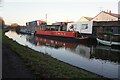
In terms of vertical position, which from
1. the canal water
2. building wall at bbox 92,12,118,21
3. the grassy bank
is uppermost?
building wall at bbox 92,12,118,21

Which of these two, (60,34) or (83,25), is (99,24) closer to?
(83,25)

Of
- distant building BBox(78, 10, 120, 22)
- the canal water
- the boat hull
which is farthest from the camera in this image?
distant building BBox(78, 10, 120, 22)

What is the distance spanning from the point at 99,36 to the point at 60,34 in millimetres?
11368

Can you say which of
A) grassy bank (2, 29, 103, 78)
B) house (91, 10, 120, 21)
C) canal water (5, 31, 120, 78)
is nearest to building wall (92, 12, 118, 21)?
house (91, 10, 120, 21)

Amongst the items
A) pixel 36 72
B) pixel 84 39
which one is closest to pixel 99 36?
pixel 84 39

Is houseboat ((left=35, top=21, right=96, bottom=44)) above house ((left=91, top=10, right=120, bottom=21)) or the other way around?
the other way around

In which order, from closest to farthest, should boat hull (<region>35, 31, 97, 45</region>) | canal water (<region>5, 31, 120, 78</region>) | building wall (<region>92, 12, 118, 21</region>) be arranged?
canal water (<region>5, 31, 120, 78</region>) → boat hull (<region>35, 31, 97, 45</region>) → building wall (<region>92, 12, 118, 21</region>)

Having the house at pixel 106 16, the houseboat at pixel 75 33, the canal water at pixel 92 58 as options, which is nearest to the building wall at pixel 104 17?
the house at pixel 106 16

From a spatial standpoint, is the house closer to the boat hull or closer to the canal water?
the boat hull

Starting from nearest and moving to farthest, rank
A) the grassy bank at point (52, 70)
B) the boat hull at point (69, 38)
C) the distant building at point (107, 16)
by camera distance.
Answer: the grassy bank at point (52, 70), the boat hull at point (69, 38), the distant building at point (107, 16)

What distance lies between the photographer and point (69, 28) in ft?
145

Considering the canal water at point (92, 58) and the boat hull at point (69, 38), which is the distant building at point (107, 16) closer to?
the boat hull at point (69, 38)

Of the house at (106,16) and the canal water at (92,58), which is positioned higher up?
the house at (106,16)

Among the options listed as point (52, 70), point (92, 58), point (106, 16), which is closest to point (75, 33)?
point (106, 16)
